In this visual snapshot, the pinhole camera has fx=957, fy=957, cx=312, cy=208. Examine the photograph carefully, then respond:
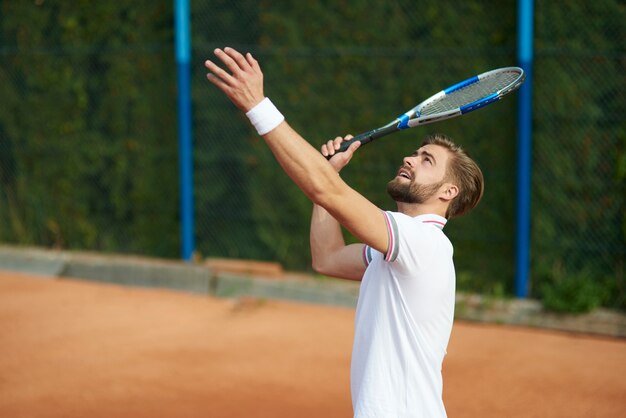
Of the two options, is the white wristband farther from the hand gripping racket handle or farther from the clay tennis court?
the clay tennis court

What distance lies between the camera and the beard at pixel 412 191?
11.0 feet

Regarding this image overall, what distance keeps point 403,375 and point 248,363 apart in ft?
11.3

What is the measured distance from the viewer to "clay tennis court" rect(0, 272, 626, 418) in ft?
18.3

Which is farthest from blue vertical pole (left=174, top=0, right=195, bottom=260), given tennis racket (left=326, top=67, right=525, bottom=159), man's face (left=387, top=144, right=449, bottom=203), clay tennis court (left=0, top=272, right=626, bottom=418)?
man's face (left=387, top=144, right=449, bottom=203)

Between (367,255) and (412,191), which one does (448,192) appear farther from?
(367,255)

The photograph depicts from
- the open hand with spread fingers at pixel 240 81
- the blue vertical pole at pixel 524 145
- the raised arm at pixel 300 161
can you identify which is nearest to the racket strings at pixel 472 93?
the raised arm at pixel 300 161

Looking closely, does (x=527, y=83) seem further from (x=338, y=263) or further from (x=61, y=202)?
(x=61, y=202)

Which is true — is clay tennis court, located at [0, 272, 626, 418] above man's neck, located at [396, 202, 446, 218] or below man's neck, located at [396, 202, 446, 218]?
below

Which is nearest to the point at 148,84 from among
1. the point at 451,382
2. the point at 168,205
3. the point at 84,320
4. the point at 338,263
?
the point at 168,205

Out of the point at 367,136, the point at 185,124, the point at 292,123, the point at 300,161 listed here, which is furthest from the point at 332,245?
the point at 185,124

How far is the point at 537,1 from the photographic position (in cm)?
732

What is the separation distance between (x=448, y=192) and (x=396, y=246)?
0.43 meters

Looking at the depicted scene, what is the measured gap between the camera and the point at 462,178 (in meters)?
3.42

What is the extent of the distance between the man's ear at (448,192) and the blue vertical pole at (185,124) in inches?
228
